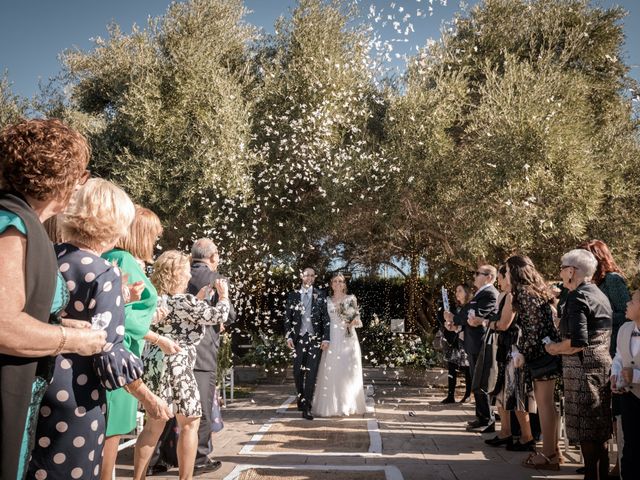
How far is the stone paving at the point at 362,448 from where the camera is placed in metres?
5.77

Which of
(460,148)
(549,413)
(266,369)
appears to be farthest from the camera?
(266,369)

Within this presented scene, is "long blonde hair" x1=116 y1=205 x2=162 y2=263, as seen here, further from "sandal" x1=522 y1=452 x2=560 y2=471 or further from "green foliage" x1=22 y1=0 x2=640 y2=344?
"green foliage" x1=22 y1=0 x2=640 y2=344

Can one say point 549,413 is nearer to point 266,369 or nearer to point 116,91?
point 266,369

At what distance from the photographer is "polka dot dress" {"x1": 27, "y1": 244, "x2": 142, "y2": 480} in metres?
2.46

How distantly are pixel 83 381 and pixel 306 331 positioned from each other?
7.42m

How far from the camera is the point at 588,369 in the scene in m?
5.17

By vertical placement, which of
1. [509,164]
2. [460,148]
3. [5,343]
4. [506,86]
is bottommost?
[5,343]

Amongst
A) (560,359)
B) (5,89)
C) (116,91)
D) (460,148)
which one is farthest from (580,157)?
(5,89)

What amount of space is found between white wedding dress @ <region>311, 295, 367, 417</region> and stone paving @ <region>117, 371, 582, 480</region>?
34cm

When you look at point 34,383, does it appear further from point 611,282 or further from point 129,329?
point 611,282

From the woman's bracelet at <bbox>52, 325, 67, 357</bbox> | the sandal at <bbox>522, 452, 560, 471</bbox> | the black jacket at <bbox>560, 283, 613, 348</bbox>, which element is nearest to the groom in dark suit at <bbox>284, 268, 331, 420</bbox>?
the sandal at <bbox>522, 452, 560, 471</bbox>

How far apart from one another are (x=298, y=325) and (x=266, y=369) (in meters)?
4.33

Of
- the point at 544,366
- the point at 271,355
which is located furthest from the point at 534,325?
the point at 271,355

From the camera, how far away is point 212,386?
6160mm
